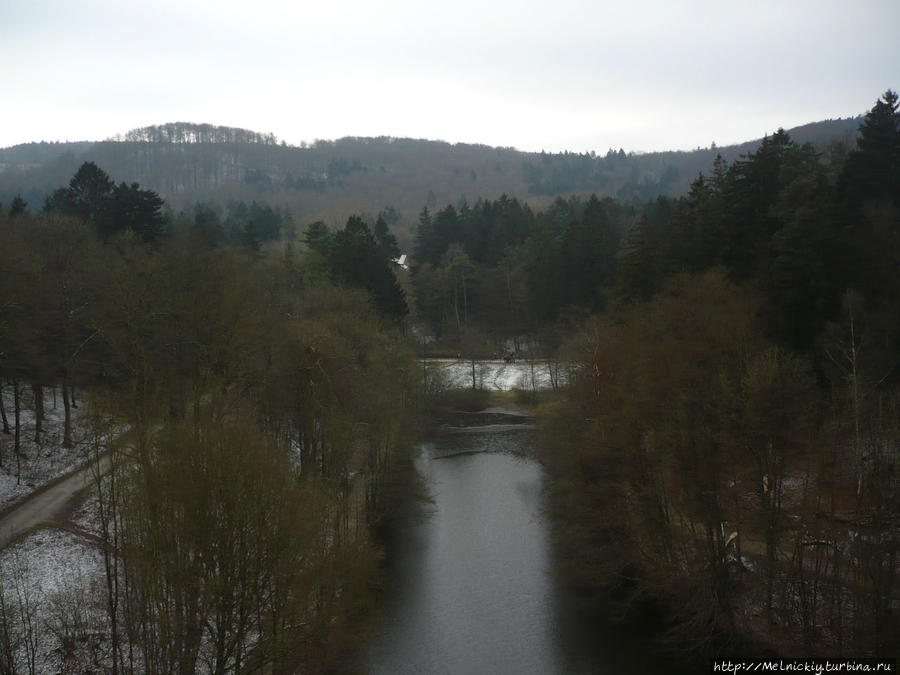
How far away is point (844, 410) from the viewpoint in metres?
17.5

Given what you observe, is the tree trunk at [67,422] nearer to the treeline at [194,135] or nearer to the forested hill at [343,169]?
the forested hill at [343,169]

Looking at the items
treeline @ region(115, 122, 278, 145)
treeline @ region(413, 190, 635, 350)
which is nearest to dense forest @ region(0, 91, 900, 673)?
treeline @ region(413, 190, 635, 350)

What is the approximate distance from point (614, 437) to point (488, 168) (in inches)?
5835

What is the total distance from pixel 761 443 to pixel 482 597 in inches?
353

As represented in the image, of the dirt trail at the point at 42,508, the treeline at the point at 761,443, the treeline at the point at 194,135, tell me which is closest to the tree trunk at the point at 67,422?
the dirt trail at the point at 42,508

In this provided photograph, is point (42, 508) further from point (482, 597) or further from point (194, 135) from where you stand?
point (194, 135)

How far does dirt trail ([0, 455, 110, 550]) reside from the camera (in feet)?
64.8

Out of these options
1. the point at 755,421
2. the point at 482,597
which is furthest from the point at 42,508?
the point at 755,421

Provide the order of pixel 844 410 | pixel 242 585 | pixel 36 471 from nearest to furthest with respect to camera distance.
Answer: pixel 242 585
pixel 844 410
pixel 36 471

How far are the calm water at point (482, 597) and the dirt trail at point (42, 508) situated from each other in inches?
375

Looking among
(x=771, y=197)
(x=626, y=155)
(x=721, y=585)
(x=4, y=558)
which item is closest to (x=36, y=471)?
(x=4, y=558)

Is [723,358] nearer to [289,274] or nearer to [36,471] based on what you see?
[36,471]


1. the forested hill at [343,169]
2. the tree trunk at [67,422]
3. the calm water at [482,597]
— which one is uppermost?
the forested hill at [343,169]

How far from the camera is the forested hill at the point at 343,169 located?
127562mm
